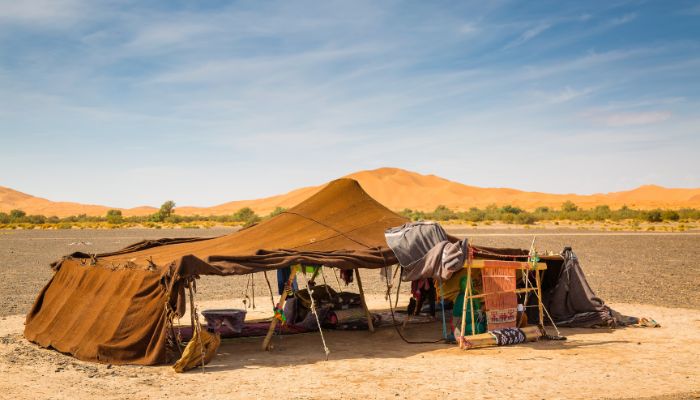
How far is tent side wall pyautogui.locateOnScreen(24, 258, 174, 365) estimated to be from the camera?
32.1ft

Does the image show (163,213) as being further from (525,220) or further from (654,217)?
(654,217)

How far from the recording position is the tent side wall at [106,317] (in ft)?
32.1

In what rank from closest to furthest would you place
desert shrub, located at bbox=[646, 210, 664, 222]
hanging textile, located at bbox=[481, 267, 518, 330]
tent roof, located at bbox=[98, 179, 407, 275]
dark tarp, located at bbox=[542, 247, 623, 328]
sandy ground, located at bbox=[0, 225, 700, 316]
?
1. tent roof, located at bbox=[98, 179, 407, 275]
2. hanging textile, located at bbox=[481, 267, 518, 330]
3. dark tarp, located at bbox=[542, 247, 623, 328]
4. sandy ground, located at bbox=[0, 225, 700, 316]
5. desert shrub, located at bbox=[646, 210, 664, 222]

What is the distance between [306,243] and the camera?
1177cm

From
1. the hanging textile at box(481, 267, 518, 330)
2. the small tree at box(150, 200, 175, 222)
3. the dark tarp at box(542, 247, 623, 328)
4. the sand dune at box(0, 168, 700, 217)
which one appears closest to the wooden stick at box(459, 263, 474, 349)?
the hanging textile at box(481, 267, 518, 330)

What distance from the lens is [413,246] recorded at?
1122cm

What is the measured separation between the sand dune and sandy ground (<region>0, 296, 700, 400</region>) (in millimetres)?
93968

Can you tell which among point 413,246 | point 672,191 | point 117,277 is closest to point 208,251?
point 117,277

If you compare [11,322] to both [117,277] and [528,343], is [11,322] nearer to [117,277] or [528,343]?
[117,277]

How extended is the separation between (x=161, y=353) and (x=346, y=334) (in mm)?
3615

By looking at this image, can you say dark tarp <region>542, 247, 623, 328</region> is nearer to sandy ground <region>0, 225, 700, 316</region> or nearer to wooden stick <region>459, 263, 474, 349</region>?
wooden stick <region>459, 263, 474, 349</region>

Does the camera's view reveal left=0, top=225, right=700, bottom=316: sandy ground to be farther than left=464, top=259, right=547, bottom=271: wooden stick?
Yes

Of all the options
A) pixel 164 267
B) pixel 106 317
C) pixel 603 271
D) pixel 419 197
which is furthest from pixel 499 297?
pixel 419 197

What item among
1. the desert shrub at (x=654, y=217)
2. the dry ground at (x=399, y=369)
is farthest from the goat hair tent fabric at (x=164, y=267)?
the desert shrub at (x=654, y=217)
